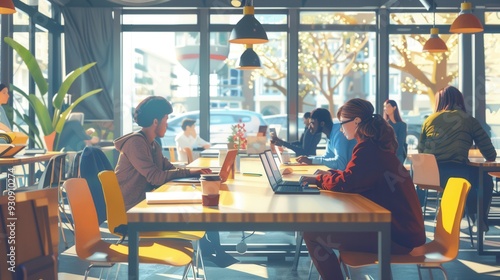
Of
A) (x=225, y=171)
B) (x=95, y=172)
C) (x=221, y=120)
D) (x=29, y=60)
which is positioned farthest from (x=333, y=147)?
(x=221, y=120)

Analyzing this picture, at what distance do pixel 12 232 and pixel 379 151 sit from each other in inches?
70.3

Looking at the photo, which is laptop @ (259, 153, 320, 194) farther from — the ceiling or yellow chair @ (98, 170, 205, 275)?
the ceiling

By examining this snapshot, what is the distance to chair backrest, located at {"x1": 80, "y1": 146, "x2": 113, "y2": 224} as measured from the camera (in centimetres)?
375

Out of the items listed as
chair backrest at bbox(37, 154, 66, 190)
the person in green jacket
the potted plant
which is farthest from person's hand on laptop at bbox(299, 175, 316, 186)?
the potted plant

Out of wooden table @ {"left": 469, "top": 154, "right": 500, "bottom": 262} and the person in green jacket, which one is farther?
the person in green jacket

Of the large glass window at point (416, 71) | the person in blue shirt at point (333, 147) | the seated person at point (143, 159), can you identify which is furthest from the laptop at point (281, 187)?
the large glass window at point (416, 71)

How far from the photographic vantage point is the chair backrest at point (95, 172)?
3.75 metres

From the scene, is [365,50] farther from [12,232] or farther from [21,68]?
[12,232]

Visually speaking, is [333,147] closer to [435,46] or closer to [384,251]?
[384,251]

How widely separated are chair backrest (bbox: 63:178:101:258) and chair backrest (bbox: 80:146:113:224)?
46 centimetres

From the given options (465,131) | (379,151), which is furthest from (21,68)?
(379,151)

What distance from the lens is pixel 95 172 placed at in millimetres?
3834

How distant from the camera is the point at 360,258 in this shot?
300 cm

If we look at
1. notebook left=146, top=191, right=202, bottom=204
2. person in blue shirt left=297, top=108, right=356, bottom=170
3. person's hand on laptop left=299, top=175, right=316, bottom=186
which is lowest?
notebook left=146, top=191, right=202, bottom=204
